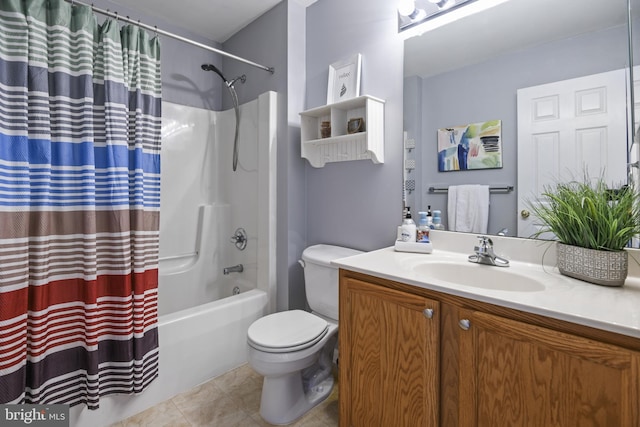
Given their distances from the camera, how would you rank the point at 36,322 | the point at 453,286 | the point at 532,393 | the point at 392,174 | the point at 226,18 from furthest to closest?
the point at 226,18 < the point at 392,174 < the point at 36,322 < the point at 453,286 < the point at 532,393

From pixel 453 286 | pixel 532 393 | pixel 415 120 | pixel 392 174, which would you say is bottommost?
pixel 532 393

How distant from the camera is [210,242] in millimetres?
2459

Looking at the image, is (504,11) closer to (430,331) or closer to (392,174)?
(392,174)

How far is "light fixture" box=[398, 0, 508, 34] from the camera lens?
1.46 meters

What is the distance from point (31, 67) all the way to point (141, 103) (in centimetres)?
40

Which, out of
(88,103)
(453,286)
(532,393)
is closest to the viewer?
(532,393)

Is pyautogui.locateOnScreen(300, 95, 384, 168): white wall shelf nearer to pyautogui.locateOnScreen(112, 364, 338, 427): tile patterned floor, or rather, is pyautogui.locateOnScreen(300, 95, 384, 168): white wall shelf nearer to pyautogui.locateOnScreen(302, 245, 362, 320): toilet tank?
pyautogui.locateOnScreen(302, 245, 362, 320): toilet tank

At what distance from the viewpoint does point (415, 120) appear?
164 centimetres

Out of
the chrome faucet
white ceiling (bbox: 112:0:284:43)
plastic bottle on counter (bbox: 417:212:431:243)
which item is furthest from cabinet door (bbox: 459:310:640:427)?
white ceiling (bbox: 112:0:284:43)

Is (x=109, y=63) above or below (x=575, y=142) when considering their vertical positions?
above

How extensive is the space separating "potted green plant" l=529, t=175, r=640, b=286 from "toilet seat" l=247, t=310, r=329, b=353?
3.43ft

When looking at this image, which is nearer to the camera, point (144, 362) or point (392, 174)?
point (144, 362)

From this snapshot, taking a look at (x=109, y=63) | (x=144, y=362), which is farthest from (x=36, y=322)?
(x=109, y=63)

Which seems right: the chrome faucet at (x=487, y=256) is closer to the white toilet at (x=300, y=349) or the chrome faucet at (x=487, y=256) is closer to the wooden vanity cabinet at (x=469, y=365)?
the wooden vanity cabinet at (x=469, y=365)
